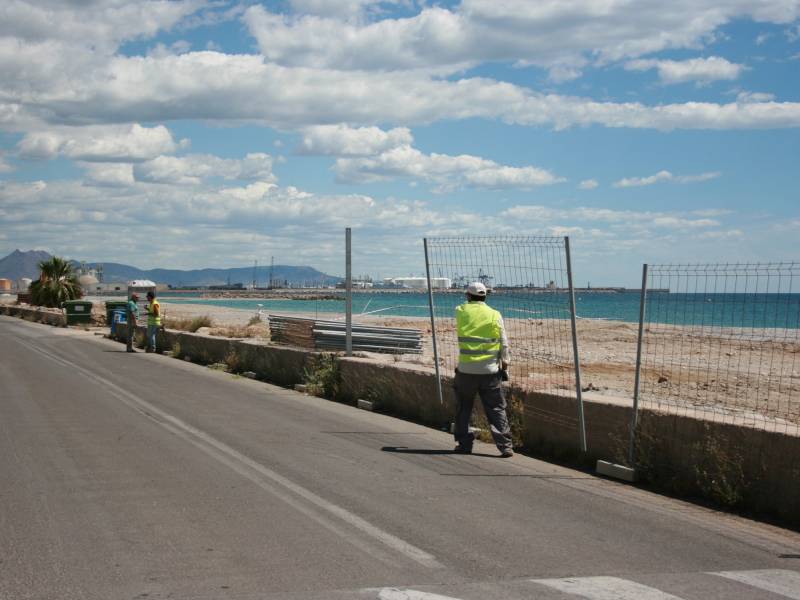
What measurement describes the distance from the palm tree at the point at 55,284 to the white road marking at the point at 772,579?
60.5 meters

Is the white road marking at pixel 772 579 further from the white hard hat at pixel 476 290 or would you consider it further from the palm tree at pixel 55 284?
the palm tree at pixel 55 284

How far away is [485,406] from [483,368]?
48 centimetres

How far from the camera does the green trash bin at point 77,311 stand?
153ft

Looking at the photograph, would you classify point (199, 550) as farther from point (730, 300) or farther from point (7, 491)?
point (730, 300)

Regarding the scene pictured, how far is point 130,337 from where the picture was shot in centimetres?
2758

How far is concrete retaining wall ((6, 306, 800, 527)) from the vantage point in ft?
26.0

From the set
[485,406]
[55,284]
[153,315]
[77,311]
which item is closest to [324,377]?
[485,406]

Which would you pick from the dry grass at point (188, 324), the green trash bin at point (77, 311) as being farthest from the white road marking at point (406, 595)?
the green trash bin at point (77, 311)

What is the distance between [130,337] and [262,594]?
921 inches

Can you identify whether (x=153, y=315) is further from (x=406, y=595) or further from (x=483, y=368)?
(x=406, y=595)

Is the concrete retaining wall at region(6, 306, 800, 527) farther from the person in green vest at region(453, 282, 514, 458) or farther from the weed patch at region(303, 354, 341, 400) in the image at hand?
the weed patch at region(303, 354, 341, 400)

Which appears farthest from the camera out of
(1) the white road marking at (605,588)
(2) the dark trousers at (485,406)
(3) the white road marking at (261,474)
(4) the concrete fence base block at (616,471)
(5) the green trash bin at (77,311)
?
(5) the green trash bin at (77,311)

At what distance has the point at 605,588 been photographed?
18.6 feet

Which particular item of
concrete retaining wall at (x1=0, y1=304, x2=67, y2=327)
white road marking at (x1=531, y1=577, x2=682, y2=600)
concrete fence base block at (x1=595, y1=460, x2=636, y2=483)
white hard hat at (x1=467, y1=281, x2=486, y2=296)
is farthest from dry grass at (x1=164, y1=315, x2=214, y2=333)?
white road marking at (x1=531, y1=577, x2=682, y2=600)
